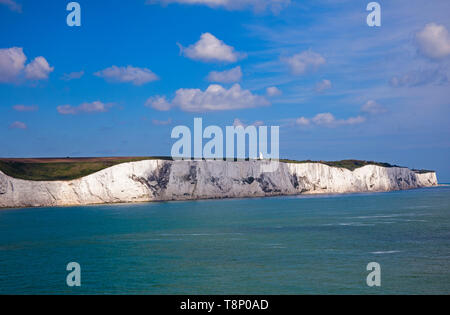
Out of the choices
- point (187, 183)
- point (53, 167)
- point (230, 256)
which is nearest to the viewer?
point (230, 256)

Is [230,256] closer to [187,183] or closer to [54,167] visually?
[54,167]

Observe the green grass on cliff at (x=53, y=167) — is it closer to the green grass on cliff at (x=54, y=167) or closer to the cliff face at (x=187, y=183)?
the green grass on cliff at (x=54, y=167)

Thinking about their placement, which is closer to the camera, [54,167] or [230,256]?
[230,256]

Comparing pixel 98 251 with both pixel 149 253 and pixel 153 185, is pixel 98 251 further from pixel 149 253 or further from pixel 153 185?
pixel 153 185

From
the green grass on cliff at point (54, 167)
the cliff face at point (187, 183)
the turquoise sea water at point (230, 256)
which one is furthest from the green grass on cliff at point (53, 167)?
the turquoise sea water at point (230, 256)

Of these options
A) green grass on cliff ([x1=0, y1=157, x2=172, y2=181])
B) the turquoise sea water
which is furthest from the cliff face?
the turquoise sea water

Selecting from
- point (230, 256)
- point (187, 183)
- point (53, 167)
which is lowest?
point (230, 256)

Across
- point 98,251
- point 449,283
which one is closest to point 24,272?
point 98,251

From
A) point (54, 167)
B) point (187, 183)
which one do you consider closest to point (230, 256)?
point (54, 167)
